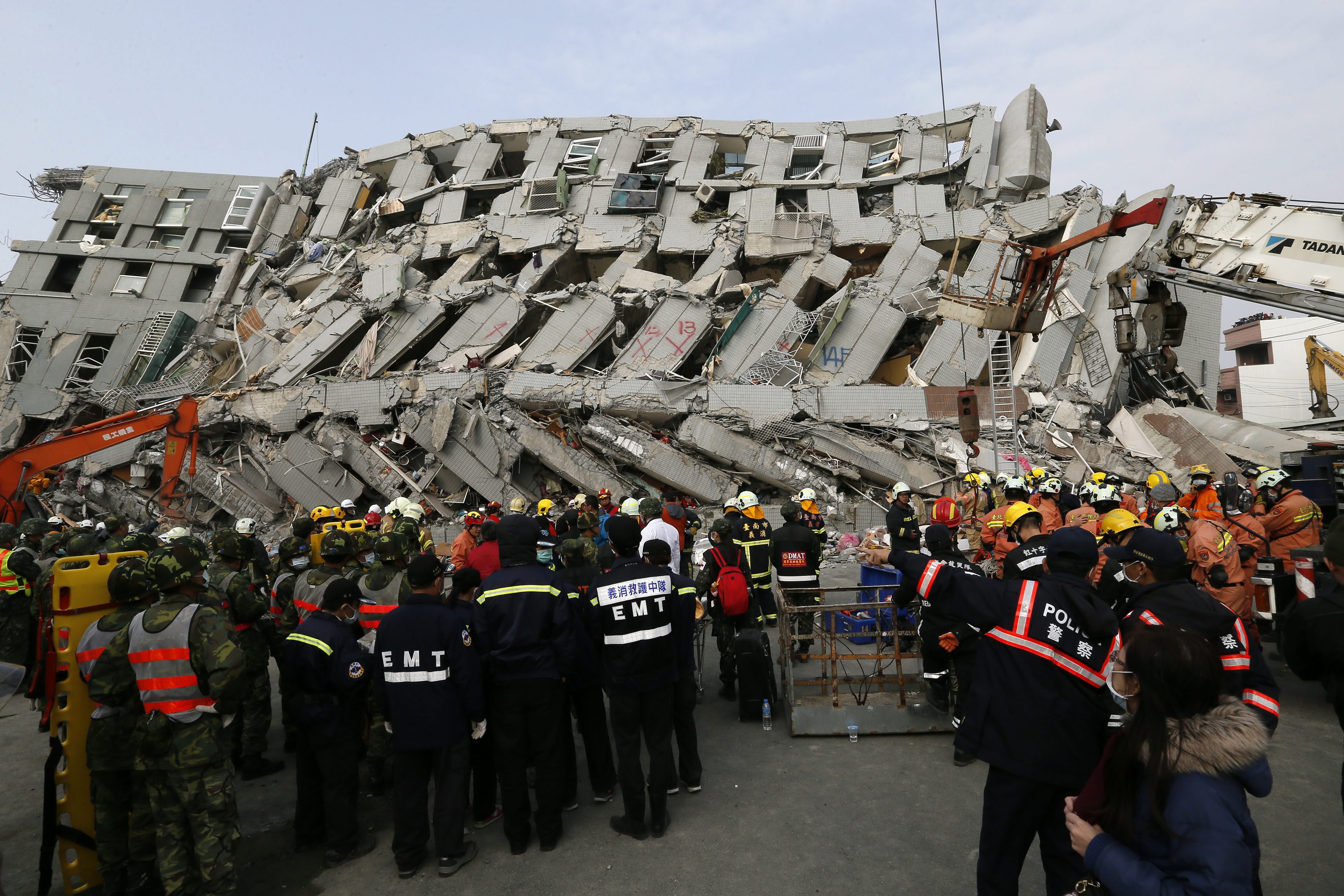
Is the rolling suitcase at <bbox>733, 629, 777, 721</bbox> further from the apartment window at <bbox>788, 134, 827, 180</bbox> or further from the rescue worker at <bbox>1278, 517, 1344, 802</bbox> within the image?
the apartment window at <bbox>788, 134, 827, 180</bbox>

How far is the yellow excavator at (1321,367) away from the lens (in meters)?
19.2

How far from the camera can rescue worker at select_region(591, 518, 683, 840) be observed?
14.3ft

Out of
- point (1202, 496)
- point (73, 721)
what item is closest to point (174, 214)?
point (73, 721)

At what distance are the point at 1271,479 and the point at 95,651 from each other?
417 inches

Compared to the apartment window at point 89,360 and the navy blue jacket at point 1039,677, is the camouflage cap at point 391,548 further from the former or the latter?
the apartment window at point 89,360

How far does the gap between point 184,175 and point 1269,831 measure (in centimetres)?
3383

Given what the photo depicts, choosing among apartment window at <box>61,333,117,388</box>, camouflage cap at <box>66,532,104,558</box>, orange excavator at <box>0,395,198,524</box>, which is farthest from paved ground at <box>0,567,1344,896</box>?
apartment window at <box>61,333,117,388</box>

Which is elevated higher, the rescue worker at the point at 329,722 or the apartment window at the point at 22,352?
the apartment window at the point at 22,352

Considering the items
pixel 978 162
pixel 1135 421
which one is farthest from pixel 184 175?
pixel 1135 421

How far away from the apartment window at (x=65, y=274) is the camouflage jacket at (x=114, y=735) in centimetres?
2707

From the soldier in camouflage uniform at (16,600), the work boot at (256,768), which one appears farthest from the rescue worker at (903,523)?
the soldier in camouflage uniform at (16,600)

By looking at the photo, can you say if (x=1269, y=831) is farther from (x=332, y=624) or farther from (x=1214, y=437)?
(x=1214, y=437)

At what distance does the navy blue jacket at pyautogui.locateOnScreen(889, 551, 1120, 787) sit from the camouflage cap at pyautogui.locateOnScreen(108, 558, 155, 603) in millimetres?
4227

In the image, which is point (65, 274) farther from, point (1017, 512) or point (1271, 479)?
point (1271, 479)
